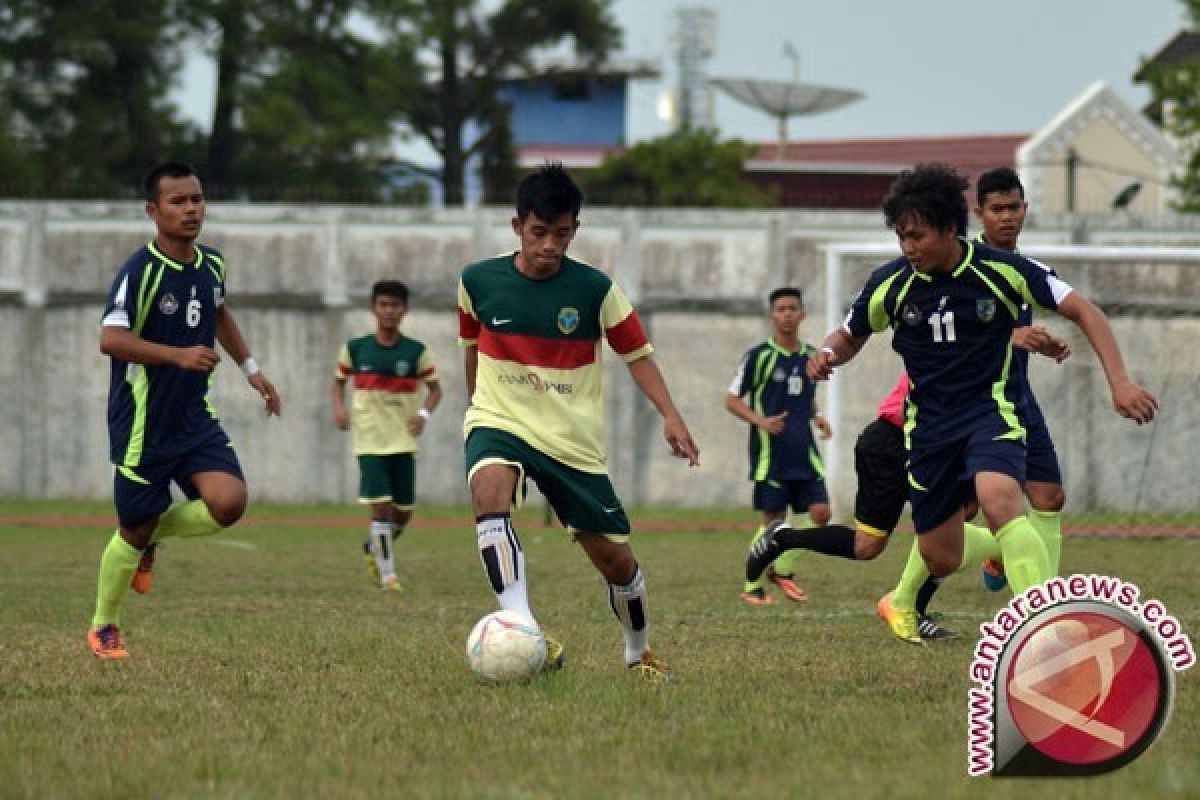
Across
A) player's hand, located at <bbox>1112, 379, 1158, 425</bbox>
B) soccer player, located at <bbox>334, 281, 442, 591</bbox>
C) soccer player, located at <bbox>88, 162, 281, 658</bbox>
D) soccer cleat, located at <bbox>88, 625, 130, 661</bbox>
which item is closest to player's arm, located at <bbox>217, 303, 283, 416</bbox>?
soccer player, located at <bbox>88, 162, 281, 658</bbox>

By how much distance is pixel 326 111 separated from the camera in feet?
129

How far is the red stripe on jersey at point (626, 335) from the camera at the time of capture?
789 cm

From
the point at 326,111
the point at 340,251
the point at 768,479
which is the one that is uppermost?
the point at 326,111

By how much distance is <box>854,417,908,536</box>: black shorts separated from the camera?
961 centimetres

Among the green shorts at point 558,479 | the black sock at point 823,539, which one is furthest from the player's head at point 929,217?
the black sock at point 823,539

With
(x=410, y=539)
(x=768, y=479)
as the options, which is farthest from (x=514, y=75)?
(x=768, y=479)

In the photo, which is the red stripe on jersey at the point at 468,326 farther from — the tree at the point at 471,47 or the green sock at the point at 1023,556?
the tree at the point at 471,47

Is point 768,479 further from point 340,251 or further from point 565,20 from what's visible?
point 565,20

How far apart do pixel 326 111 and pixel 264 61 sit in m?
1.52

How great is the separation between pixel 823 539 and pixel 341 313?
16.1m

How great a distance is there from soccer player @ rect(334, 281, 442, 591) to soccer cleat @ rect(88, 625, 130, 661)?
520 cm

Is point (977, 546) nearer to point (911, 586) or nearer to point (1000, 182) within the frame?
point (911, 586)

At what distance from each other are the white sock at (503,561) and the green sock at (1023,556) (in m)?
1.72

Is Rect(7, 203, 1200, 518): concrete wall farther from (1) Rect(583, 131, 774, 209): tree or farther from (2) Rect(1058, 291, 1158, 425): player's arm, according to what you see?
(1) Rect(583, 131, 774, 209): tree
